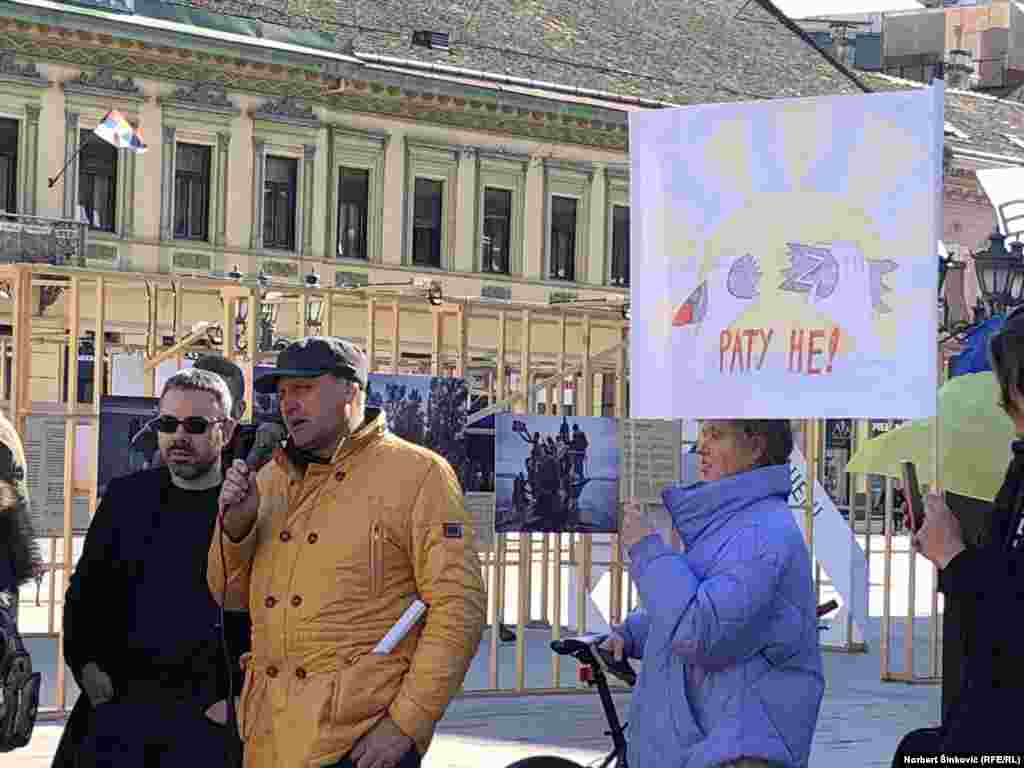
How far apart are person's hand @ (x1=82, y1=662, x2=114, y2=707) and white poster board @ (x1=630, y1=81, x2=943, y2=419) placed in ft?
5.68

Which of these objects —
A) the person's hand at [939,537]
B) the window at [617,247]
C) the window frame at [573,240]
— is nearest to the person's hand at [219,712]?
the person's hand at [939,537]

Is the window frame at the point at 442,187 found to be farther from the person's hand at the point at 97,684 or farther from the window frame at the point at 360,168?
the person's hand at the point at 97,684

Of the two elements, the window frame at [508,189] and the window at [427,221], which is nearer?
the window at [427,221]

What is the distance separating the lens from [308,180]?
46.6m

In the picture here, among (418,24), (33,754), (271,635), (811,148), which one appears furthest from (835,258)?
(418,24)

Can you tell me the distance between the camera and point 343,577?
5.81 metres

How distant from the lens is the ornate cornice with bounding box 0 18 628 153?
42.2 meters

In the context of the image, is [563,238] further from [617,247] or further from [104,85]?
[104,85]

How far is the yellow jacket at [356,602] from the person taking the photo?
573 centimetres

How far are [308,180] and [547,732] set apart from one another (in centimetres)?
3535

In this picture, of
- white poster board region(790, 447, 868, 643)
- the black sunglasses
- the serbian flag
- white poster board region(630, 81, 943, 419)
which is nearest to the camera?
the black sunglasses

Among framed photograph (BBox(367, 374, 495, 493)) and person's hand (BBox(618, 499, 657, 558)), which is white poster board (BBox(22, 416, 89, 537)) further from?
person's hand (BBox(618, 499, 657, 558))

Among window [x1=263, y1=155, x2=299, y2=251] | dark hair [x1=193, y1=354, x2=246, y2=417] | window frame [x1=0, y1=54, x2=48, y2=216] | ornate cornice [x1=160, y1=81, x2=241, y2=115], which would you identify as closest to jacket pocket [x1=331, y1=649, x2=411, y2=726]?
dark hair [x1=193, y1=354, x2=246, y2=417]

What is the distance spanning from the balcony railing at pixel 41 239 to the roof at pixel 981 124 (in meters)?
22.5
